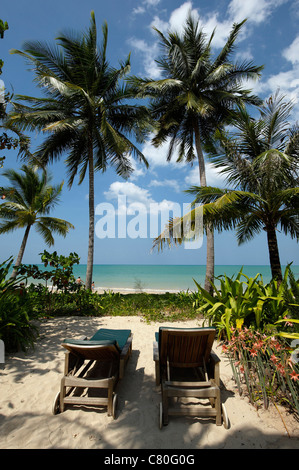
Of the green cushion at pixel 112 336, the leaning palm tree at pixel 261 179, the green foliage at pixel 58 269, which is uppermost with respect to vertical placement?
the leaning palm tree at pixel 261 179

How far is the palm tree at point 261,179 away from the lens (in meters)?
5.87

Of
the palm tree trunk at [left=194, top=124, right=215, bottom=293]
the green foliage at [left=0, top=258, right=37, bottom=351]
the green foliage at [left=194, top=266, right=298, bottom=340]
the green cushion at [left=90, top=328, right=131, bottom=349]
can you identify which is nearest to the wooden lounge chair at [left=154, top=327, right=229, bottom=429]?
the green cushion at [left=90, top=328, right=131, bottom=349]

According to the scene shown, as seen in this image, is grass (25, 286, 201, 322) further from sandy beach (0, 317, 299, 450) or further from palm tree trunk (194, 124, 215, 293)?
sandy beach (0, 317, 299, 450)

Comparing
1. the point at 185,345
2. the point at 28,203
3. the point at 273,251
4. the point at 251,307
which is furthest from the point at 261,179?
the point at 28,203

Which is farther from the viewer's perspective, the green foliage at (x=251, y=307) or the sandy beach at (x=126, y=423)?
the green foliage at (x=251, y=307)

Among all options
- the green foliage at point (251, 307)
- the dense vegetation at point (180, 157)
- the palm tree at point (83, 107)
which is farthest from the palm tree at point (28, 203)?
the green foliage at point (251, 307)

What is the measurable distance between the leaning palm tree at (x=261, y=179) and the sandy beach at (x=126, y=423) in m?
4.03

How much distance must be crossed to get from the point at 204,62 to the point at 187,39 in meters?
1.90

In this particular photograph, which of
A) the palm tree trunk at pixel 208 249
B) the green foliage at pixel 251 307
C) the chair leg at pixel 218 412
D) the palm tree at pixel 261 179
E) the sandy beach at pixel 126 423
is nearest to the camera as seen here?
the sandy beach at pixel 126 423

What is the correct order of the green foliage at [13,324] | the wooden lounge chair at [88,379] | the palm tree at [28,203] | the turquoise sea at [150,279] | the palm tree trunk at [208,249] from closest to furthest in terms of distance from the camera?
1. the wooden lounge chair at [88,379]
2. the green foliage at [13,324]
3. the palm tree trunk at [208,249]
4. the palm tree at [28,203]
5. the turquoise sea at [150,279]

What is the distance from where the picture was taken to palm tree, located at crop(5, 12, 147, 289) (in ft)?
29.8

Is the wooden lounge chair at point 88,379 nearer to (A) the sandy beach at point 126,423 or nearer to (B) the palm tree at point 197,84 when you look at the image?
(A) the sandy beach at point 126,423

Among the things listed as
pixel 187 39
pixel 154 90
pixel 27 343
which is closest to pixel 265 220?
pixel 27 343
